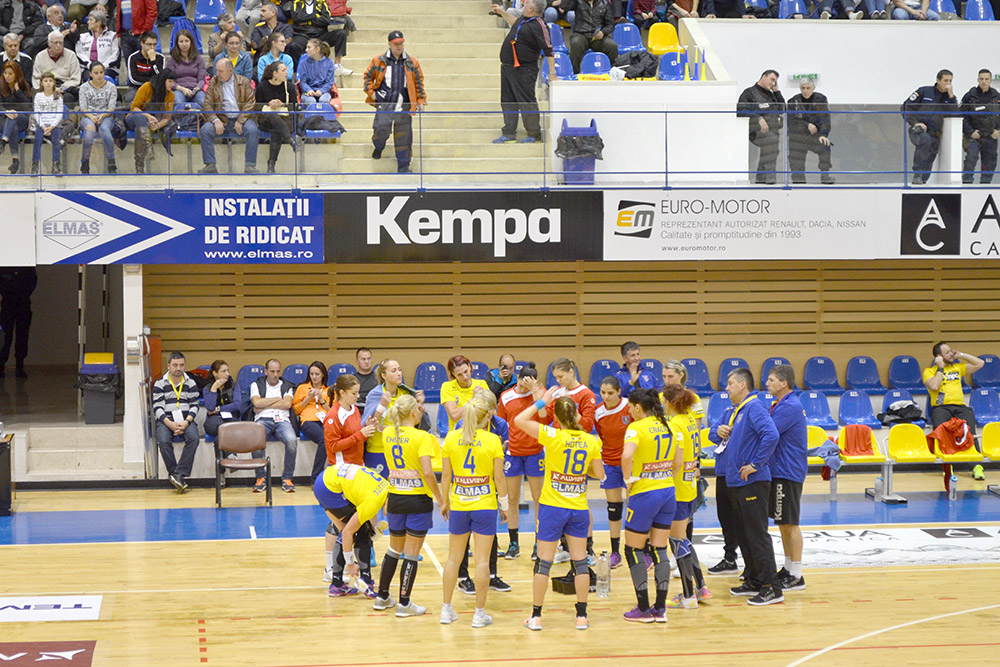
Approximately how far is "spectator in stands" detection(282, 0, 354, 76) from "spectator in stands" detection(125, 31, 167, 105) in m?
2.31

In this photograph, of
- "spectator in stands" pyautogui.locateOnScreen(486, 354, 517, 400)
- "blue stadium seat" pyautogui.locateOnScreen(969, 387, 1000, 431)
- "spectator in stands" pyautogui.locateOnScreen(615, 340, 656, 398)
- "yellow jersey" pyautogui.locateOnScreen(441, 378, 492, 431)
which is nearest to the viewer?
"yellow jersey" pyautogui.locateOnScreen(441, 378, 492, 431)

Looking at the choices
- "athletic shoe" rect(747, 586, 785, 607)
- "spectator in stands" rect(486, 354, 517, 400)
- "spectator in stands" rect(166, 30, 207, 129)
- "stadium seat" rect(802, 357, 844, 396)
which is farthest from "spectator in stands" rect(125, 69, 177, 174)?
"stadium seat" rect(802, 357, 844, 396)

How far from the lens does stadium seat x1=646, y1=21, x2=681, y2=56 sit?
18.2m

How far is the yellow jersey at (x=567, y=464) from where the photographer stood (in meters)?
8.41


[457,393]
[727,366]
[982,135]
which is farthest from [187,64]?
[982,135]

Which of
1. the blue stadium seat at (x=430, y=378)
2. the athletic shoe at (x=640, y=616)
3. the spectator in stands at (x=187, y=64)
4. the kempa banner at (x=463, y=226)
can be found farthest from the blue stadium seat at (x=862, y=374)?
the spectator in stands at (x=187, y=64)

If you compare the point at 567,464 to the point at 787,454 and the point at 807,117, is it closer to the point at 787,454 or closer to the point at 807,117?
the point at 787,454

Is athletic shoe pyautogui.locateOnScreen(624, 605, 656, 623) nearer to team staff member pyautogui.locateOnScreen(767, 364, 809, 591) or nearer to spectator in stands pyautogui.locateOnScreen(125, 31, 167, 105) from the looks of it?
team staff member pyautogui.locateOnScreen(767, 364, 809, 591)

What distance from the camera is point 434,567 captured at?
10555 millimetres

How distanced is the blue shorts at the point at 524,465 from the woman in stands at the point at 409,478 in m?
1.67

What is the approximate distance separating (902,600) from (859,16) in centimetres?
1190

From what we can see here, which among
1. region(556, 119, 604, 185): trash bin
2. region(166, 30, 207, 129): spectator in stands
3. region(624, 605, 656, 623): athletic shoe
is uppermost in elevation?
region(166, 30, 207, 129): spectator in stands

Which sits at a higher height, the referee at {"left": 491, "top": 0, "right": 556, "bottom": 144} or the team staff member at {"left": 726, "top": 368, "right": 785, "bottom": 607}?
the referee at {"left": 491, "top": 0, "right": 556, "bottom": 144}

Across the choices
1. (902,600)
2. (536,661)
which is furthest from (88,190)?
(902,600)
